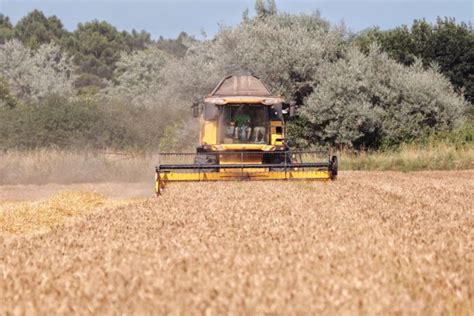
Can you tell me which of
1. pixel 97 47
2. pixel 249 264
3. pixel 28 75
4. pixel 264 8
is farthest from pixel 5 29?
pixel 249 264

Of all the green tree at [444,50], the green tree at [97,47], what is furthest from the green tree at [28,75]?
the green tree at [97,47]

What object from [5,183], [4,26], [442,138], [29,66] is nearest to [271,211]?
[5,183]

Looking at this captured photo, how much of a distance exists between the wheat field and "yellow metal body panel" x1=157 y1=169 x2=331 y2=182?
7.56 meters

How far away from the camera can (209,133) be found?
746 inches

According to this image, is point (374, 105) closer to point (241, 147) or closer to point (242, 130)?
point (242, 130)

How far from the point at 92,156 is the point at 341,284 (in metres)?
26.3

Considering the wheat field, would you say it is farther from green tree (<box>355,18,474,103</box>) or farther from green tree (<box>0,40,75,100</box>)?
green tree (<box>0,40,75,100</box>)

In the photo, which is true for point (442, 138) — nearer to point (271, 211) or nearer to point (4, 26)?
point (271, 211)

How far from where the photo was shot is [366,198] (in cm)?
1129

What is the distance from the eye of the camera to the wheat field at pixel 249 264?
3.76m

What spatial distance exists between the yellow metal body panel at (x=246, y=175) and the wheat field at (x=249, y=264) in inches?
298

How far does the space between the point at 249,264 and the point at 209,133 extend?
1415 centimetres

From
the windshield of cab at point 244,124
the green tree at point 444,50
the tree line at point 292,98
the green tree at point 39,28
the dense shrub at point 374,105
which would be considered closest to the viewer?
the windshield of cab at point 244,124

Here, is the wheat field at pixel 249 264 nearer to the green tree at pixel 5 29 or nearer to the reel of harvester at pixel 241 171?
the reel of harvester at pixel 241 171
